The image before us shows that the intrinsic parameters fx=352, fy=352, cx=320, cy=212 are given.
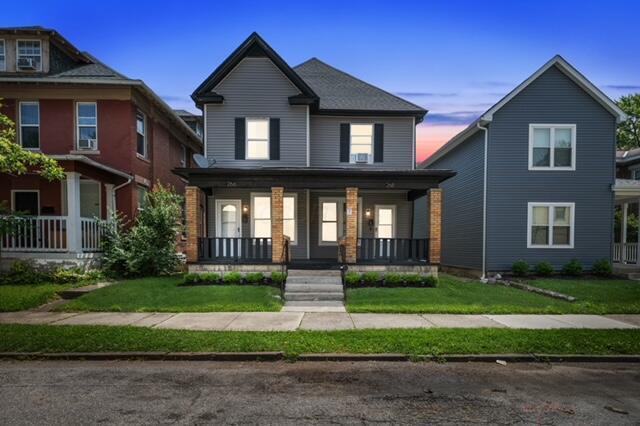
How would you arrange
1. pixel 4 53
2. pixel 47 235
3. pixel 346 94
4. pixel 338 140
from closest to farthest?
pixel 47 235
pixel 4 53
pixel 338 140
pixel 346 94

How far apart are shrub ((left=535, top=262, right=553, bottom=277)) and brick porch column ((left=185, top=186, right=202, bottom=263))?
41.6 feet

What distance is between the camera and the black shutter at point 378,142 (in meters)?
14.4

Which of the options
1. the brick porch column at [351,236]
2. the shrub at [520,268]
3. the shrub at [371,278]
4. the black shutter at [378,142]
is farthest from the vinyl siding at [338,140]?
the shrub at [520,268]

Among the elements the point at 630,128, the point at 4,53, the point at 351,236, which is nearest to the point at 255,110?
the point at 351,236

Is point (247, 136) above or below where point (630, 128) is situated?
below

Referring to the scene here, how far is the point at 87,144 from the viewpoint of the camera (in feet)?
45.6

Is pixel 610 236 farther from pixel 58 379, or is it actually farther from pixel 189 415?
pixel 58 379

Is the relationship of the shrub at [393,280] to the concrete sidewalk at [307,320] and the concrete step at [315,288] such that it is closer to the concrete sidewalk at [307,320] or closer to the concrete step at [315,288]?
the concrete step at [315,288]

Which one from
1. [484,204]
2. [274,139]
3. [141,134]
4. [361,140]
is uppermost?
[141,134]

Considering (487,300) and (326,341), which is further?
(487,300)

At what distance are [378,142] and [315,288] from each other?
707cm

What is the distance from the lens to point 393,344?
230 inches

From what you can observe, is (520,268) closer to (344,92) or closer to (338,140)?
(338,140)

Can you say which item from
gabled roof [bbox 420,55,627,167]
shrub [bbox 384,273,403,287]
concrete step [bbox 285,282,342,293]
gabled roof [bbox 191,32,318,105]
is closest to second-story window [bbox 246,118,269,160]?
gabled roof [bbox 191,32,318,105]
